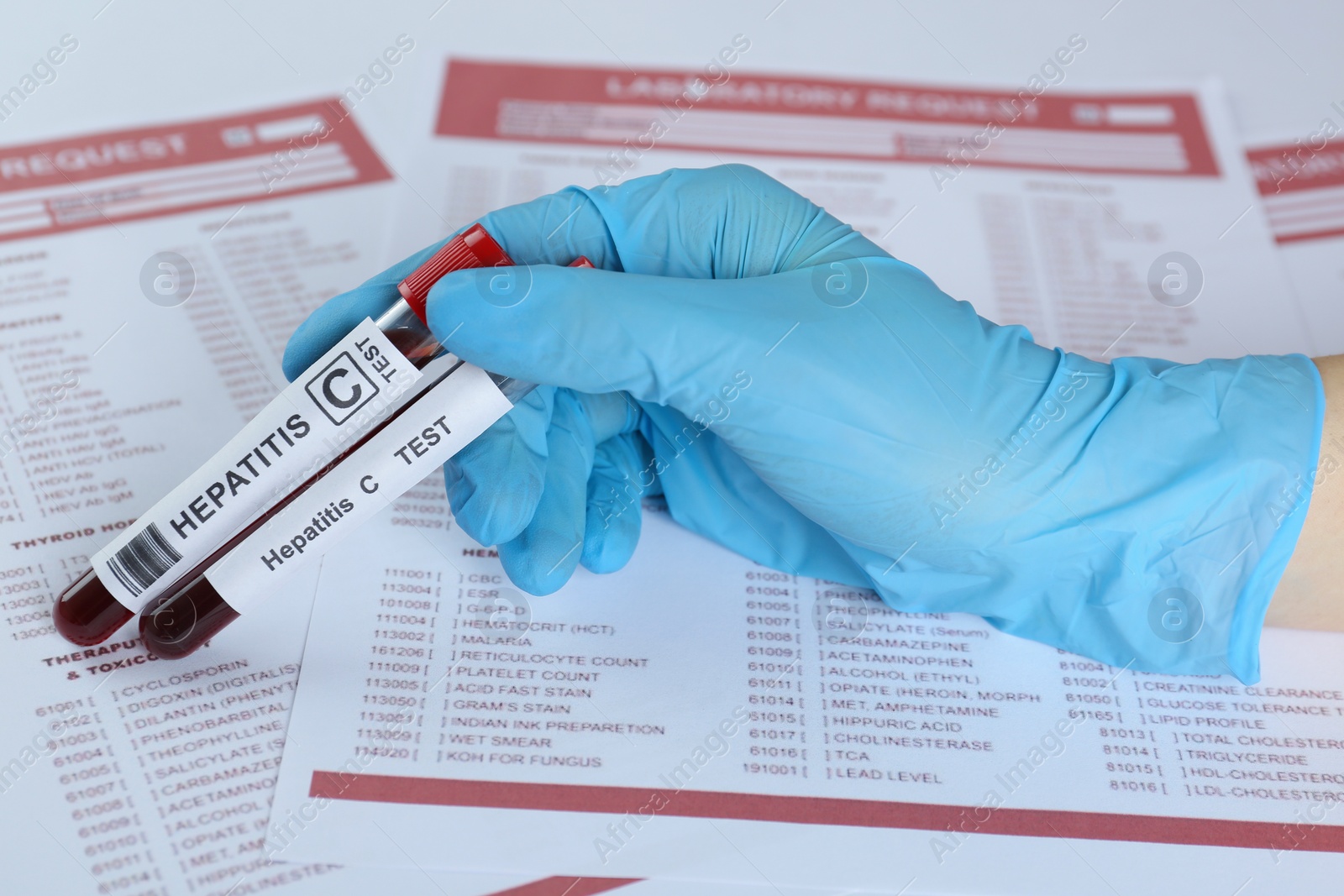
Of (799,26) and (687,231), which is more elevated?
(799,26)

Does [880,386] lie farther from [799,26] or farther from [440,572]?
[799,26]

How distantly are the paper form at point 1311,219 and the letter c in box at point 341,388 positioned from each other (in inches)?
46.0

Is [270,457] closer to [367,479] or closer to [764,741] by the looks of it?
[367,479]

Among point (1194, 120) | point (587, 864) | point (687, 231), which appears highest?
point (1194, 120)

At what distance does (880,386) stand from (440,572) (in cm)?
46

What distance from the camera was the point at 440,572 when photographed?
0.96m

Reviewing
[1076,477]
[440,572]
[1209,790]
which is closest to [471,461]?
[440,572]

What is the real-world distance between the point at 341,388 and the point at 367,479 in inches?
3.1

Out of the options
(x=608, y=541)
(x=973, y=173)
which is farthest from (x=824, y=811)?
(x=973, y=173)

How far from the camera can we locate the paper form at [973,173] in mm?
1265

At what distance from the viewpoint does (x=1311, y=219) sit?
4.49 ft

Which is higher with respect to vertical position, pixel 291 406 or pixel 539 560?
pixel 291 406

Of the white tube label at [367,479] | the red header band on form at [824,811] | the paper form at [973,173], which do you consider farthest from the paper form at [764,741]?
the paper form at [973,173]

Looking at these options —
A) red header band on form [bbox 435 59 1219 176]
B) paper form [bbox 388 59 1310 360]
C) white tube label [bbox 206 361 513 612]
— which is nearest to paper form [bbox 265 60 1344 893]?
white tube label [bbox 206 361 513 612]
